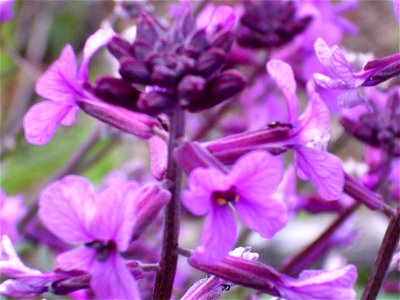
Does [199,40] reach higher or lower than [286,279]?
higher

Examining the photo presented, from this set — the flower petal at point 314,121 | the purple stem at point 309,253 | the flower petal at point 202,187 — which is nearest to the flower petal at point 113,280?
the flower petal at point 202,187

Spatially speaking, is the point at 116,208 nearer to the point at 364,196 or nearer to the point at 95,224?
the point at 95,224

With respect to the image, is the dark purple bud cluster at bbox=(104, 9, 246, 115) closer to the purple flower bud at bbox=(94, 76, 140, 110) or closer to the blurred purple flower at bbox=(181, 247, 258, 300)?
the purple flower bud at bbox=(94, 76, 140, 110)

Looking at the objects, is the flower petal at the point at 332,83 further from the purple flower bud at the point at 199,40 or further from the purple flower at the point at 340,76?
the purple flower bud at the point at 199,40

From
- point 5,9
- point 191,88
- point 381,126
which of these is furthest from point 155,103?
point 5,9

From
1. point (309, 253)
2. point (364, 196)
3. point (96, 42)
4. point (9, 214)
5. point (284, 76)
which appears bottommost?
point (309, 253)

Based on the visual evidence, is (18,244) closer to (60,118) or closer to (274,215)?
(60,118)

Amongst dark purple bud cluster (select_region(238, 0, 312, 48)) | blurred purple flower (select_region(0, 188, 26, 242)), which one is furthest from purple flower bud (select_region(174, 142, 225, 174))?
dark purple bud cluster (select_region(238, 0, 312, 48))

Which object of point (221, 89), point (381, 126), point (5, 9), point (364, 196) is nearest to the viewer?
point (221, 89)

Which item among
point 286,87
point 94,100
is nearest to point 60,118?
point 94,100

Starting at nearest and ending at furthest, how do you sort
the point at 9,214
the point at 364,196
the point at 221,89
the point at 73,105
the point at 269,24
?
1. the point at 221,89
2. the point at 73,105
3. the point at 364,196
4. the point at 9,214
5. the point at 269,24
